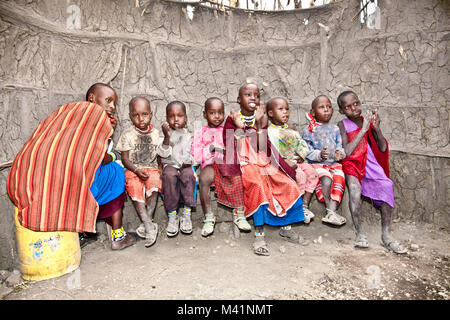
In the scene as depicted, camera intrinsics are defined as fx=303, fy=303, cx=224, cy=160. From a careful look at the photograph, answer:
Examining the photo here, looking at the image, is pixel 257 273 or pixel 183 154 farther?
pixel 183 154

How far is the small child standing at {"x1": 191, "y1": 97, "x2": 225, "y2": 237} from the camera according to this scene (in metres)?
3.23

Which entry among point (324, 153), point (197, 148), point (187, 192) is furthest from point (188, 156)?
point (324, 153)

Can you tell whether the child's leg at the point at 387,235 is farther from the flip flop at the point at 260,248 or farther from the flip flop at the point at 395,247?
the flip flop at the point at 260,248

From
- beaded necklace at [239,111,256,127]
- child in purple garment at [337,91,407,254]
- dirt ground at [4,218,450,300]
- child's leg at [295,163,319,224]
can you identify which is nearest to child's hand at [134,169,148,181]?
dirt ground at [4,218,450,300]

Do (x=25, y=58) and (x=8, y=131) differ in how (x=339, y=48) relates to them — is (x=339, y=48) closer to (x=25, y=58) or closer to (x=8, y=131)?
(x=25, y=58)

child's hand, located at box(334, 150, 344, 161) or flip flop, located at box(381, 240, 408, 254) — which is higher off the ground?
child's hand, located at box(334, 150, 344, 161)

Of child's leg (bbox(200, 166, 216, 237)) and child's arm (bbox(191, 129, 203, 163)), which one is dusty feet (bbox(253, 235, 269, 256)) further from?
child's arm (bbox(191, 129, 203, 163))

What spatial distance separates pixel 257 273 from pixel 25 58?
3.21 m

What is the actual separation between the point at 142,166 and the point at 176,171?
1.44 feet

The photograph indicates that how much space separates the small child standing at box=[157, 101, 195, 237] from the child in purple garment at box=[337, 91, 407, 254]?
5.90 feet

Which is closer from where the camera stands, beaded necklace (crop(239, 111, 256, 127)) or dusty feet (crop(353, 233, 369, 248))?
dusty feet (crop(353, 233, 369, 248))

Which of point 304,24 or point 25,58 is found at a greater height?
point 304,24

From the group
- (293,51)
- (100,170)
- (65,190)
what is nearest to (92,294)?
(65,190)

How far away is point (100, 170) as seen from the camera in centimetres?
302
